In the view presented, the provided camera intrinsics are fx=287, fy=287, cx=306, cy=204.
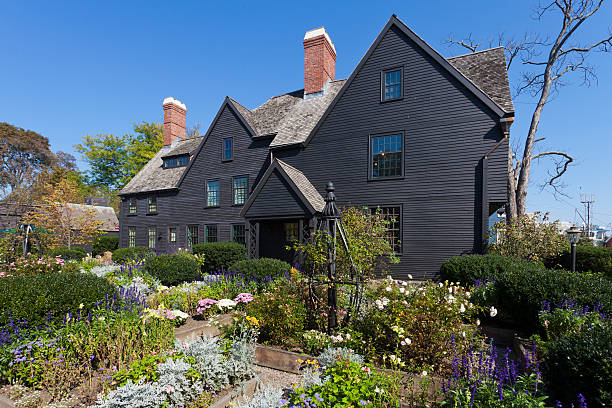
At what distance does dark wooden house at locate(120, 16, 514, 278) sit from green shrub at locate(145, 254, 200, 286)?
344 centimetres

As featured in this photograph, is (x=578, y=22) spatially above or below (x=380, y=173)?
above

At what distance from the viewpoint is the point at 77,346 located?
451 cm

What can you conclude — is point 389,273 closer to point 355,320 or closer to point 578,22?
point 355,320

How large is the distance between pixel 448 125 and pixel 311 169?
270 inches

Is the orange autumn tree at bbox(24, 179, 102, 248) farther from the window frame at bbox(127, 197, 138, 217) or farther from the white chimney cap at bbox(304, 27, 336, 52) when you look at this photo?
the white chimney cap at bbox(304, 27, 336, 52)

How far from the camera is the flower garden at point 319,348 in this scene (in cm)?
322

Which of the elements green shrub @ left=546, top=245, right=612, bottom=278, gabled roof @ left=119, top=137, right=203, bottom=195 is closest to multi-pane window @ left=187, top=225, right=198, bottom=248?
gabled roof @ left=119, top=137, right=203, bottom=195

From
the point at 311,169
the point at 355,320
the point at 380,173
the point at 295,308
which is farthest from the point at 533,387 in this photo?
the point at 311,169

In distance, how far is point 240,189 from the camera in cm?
1872

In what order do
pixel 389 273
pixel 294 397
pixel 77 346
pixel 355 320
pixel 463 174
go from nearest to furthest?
pixel 294 397
pixel 77 346
pixel 355 320
pixel 463 174
pixel 389 273

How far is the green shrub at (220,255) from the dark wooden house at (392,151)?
50.6 inches

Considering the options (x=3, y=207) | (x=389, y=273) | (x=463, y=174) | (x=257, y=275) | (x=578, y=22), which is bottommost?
(x=389, y=273)

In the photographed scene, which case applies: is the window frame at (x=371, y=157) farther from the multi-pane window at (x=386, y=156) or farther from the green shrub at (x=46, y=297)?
the green shrub at (x=46, y=297)

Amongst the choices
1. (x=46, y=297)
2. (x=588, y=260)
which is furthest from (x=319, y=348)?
(x=588, y=260)
